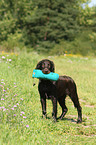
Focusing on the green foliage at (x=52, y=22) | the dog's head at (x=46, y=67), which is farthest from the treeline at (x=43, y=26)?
the dog's head at (x=46, y=67)

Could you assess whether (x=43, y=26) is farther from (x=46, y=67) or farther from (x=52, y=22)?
(x=46, y=67)

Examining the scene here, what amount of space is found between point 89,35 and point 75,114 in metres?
31.6

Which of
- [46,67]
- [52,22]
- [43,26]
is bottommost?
[46,67]

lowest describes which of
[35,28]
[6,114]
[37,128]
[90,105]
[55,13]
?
[90,105]

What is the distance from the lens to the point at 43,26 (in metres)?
30.2

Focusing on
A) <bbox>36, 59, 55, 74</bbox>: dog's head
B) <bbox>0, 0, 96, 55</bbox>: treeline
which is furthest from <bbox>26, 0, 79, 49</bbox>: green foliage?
<bbox>36, 59, 55, 74</bbox>: dog's head

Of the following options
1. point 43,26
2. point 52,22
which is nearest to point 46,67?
point 43,26

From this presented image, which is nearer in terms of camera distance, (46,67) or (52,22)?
(46,67)

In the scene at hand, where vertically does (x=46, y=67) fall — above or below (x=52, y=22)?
below

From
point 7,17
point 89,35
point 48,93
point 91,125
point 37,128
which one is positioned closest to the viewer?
point 37,128

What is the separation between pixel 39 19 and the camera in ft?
100.0

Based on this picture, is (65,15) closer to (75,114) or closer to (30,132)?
(75,114)

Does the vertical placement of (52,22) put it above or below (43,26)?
above

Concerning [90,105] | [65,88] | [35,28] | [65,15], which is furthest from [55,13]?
[65,88]
